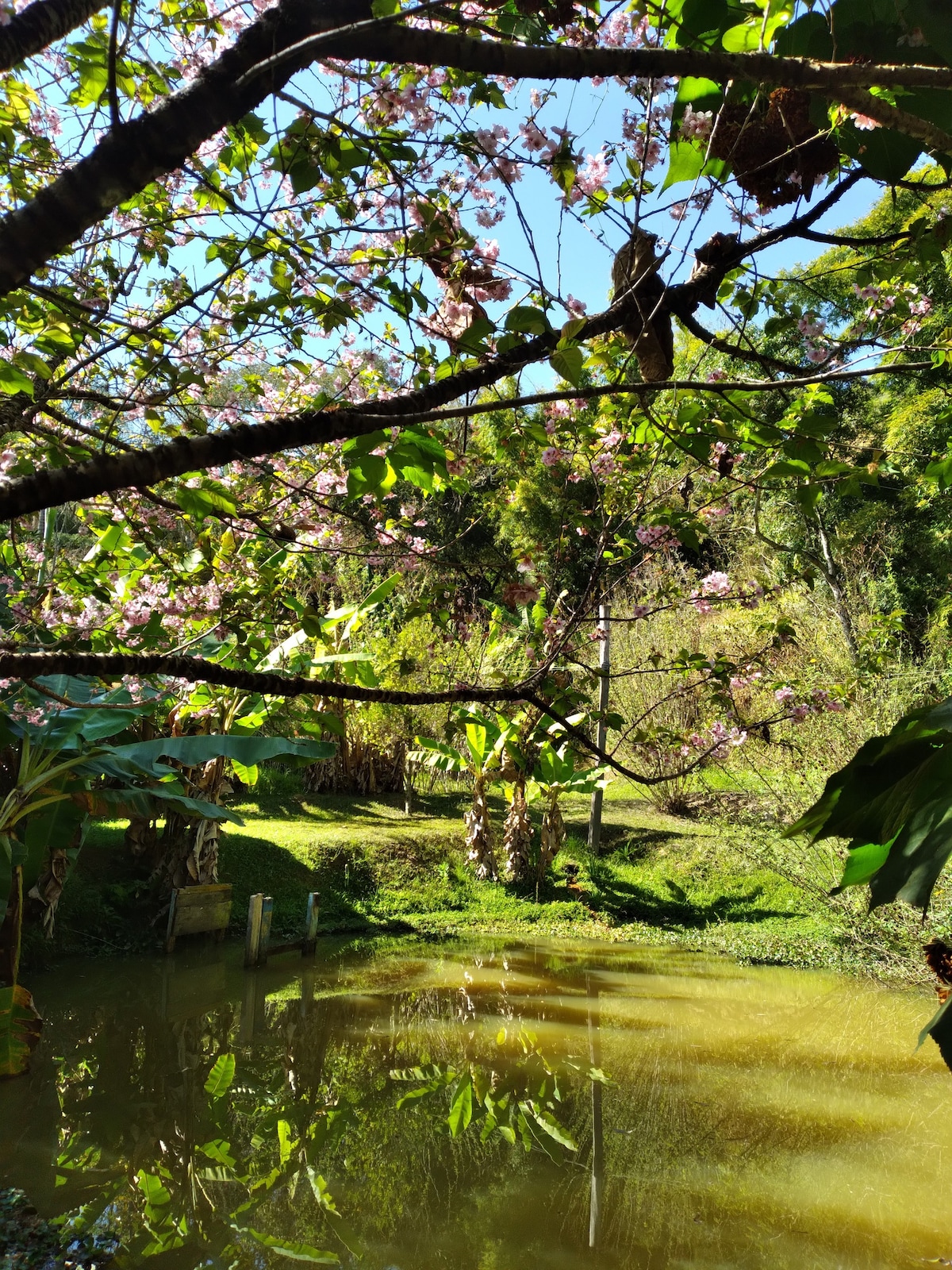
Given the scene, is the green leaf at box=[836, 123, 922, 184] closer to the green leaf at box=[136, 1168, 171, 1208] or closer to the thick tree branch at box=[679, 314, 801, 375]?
the thick tree branch at box=[679, 314, 801, 375]

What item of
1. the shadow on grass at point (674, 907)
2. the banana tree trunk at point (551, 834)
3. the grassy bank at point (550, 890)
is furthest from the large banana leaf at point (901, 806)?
the banana tree trunk at point (551, 834)

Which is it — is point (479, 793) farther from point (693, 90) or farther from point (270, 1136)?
point (693, 90)

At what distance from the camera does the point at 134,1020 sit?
5.68 m

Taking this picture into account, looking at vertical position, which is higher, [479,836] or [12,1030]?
[479,836]

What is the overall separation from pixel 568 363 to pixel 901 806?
867mm

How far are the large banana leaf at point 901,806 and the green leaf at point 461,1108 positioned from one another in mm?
4169

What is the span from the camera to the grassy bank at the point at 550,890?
721cm

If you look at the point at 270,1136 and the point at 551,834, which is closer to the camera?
the point at 270,1136

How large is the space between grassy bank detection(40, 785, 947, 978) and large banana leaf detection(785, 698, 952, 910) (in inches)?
256

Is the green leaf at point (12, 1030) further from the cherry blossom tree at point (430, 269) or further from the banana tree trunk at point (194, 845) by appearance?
the banana tree trunk at point (194, 845)

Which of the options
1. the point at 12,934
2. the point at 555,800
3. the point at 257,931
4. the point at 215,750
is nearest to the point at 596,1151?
the point at 215,750

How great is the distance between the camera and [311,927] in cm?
→ 744

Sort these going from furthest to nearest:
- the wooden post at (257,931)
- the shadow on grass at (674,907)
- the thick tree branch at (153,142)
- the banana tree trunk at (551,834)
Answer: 1. the banana tree trunk at (551,834)
2. the shadow on grass at (674,907)
3. the wooden post at (257,931)
4. the thick tree branch at (153,142)

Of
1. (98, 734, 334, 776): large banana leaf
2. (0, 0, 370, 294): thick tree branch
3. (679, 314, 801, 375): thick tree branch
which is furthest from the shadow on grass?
(0, 0, 370, 294): thick tree branch
